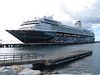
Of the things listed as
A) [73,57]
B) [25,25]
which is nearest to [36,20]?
[25,25]

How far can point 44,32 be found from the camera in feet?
347

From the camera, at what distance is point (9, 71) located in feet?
43.8

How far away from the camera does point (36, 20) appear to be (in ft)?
361

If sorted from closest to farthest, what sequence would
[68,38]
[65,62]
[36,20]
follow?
[65,62], [36,20], [68,38]

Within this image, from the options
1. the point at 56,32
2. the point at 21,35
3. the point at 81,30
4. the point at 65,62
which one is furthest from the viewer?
the point at 81,30

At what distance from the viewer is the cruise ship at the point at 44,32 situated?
101 m

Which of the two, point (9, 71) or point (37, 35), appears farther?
point (37, 35)

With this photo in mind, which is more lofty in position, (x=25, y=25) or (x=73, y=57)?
(x=25, y=25)

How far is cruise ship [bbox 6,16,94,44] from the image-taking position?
10117 cm

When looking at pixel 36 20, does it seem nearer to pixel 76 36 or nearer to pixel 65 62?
pixel 76 36

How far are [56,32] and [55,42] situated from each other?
554 centimetres

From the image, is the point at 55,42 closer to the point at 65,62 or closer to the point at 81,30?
the point at 81,30

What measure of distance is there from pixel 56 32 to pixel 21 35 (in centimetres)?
2361

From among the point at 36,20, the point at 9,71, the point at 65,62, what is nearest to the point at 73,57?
the point at 65,62
